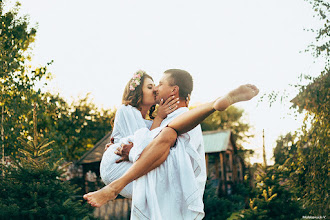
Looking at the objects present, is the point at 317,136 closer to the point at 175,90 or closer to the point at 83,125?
the point at 175,90

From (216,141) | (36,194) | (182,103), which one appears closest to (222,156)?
(216,141)

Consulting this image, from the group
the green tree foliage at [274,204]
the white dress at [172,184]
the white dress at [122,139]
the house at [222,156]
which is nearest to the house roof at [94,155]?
the house at [222,156]

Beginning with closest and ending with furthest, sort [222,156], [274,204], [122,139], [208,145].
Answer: [122,139], [274,204], [222,156], [208,145]

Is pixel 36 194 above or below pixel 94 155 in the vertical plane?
above

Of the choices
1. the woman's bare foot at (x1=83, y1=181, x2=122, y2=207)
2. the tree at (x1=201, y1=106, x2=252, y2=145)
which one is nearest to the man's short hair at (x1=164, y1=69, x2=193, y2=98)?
the woman's bare foot at (x1=83, y1=181, x2=122, y2=207)

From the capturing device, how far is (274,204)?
823 cm

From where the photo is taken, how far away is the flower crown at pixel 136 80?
319cm

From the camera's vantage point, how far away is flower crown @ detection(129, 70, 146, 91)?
10.5 feet

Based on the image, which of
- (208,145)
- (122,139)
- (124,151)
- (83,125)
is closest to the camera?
(124,151)

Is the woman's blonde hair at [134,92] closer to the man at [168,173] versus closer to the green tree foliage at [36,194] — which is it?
the man at [168,173]

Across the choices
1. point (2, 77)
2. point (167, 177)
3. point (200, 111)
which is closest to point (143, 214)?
point (167, 177)

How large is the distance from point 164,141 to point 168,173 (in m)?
0.22

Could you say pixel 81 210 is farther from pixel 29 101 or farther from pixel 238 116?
pixel 238 116

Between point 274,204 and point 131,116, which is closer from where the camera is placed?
point 131,116
